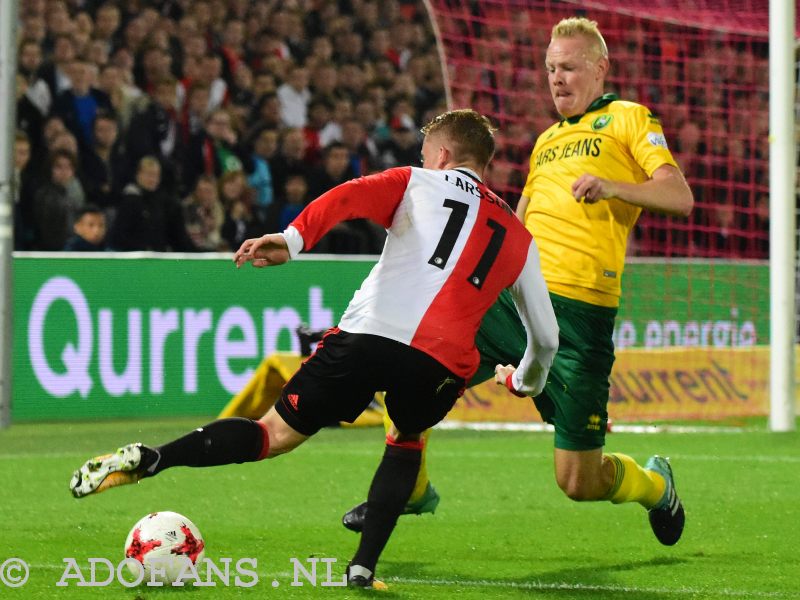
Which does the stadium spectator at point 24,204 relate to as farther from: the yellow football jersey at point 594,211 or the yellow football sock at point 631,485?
the yellow football sock at point 631,485

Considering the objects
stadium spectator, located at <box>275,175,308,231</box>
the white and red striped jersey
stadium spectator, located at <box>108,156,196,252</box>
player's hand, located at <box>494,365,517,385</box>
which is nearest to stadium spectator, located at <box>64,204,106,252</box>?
stadium spectator, located at <box>108,156,196,252</box>

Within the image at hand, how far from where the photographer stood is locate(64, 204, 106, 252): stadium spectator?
41.5ft

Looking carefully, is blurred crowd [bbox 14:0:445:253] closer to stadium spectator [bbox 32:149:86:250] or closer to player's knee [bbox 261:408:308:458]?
stadium spectator [bbox 32:149:86:250]

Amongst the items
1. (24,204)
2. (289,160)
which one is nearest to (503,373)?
(24,204)

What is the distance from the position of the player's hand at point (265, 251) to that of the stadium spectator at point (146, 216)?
333 inches

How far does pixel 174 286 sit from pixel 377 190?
7483 mm

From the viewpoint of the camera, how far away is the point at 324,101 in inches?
615

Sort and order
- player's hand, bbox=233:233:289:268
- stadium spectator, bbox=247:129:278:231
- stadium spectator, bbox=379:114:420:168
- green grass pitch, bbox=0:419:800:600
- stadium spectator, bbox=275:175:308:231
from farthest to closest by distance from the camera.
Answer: stadium spectator, bbox=379:114:420:168 < stadium spectator, bbox=247:129:278:231 < stadium spectator, bbox=275:175:308:231 < green grass pitch, bbox=0:419:800:600 < player's hand, bbox=233:233:289:268

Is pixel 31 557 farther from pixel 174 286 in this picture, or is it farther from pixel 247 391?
pixel 174 286

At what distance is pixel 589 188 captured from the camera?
558cm

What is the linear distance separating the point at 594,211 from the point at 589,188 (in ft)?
2.98

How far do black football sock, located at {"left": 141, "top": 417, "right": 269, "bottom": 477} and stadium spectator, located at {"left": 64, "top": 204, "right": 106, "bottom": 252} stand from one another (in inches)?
303

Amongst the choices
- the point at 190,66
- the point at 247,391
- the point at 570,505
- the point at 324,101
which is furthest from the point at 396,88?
the point at 570,505

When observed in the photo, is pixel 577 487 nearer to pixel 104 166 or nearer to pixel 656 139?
pixel 656 139
